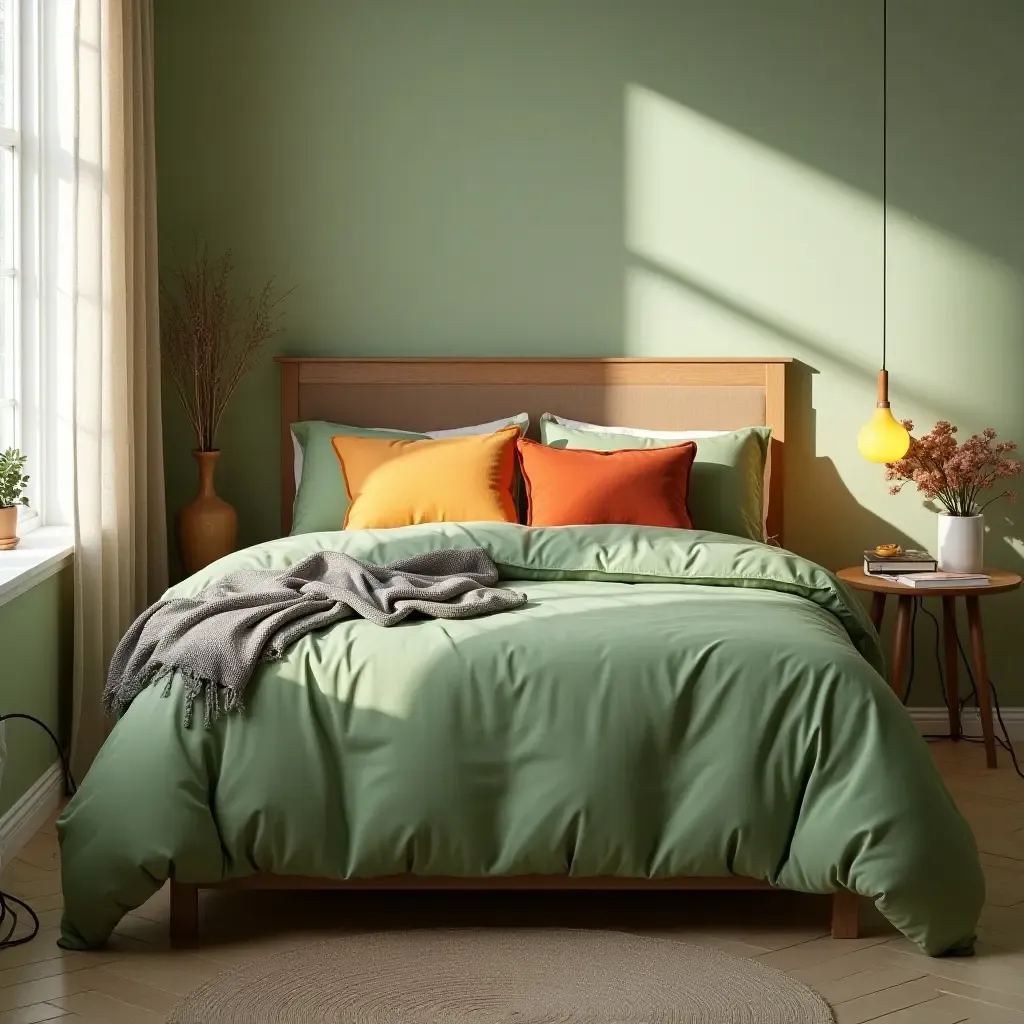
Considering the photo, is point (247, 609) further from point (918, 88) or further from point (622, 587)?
point (918, 88)

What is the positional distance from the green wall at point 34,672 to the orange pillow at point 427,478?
927 millimetres

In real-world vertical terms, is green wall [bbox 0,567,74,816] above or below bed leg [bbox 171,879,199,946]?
above

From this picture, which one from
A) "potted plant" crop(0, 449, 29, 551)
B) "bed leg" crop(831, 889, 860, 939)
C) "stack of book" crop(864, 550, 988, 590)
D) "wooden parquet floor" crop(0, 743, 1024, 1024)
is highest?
"potted plant" crop(0, 449, 29, 551)

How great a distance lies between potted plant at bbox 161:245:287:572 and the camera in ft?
14.9

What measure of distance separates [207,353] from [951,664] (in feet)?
9.12

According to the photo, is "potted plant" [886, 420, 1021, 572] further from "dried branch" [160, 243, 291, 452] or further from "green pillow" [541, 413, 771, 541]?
"dried branch" [160, 243, 291, 452]

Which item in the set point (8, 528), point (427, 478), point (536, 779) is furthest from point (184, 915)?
point (427, 478)

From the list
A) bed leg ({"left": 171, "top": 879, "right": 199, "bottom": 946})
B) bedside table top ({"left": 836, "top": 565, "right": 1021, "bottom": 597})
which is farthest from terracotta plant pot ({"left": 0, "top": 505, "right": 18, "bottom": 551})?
bedside table top ({"left": 836, "top": 565, "right": 1021, "bottom": 597})

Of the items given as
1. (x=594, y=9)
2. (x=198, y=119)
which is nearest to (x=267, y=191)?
(x=198, y=119)

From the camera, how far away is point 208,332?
4.61 metres

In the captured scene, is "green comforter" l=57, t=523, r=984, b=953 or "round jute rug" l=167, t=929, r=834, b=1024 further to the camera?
"green comforter" l=57, t=523, r=984, b=953

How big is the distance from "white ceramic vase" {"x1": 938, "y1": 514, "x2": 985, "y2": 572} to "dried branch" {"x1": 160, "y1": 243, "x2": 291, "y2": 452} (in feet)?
7.99

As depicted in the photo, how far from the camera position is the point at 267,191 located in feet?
15.6

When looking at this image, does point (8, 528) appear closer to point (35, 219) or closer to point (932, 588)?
point (35, 219)
